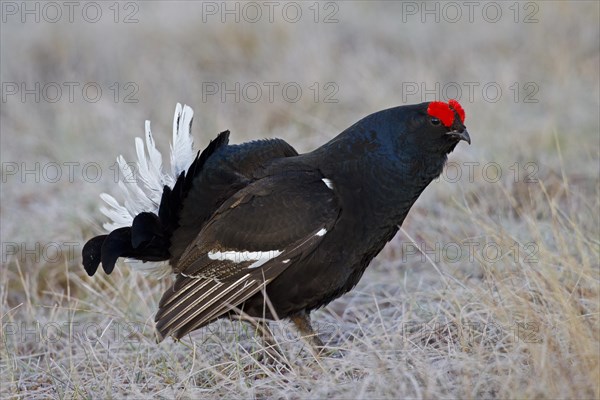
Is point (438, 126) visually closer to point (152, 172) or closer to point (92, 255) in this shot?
point (152, 172)

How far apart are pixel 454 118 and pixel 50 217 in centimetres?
306

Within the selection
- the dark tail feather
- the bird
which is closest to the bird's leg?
the bird

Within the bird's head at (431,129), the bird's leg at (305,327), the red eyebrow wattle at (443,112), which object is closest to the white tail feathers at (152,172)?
the bird's leg at (305,327)

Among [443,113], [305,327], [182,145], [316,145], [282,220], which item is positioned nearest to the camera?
[282,220]

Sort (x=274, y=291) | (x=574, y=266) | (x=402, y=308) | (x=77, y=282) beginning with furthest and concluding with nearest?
1. (x=77, y=282)
2. (x=402, y=308)
3. (x=274, y=291)
4. (x=574, y=266)

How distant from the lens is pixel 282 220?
3.37 meters

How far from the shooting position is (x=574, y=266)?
3.26 meters

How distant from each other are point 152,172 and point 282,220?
73cm

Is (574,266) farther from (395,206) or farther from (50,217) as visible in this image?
(50,217)

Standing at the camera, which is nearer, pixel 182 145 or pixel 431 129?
pixel 431 129

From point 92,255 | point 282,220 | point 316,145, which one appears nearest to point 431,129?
point 282,220

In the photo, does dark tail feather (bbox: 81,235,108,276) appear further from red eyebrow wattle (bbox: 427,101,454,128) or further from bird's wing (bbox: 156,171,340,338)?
red eyebrow wattle (bbox: 427,101,454,128)

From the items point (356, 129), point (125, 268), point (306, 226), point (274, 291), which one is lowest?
point (125, 268)

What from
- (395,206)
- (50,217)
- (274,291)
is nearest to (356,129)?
(395,206)
